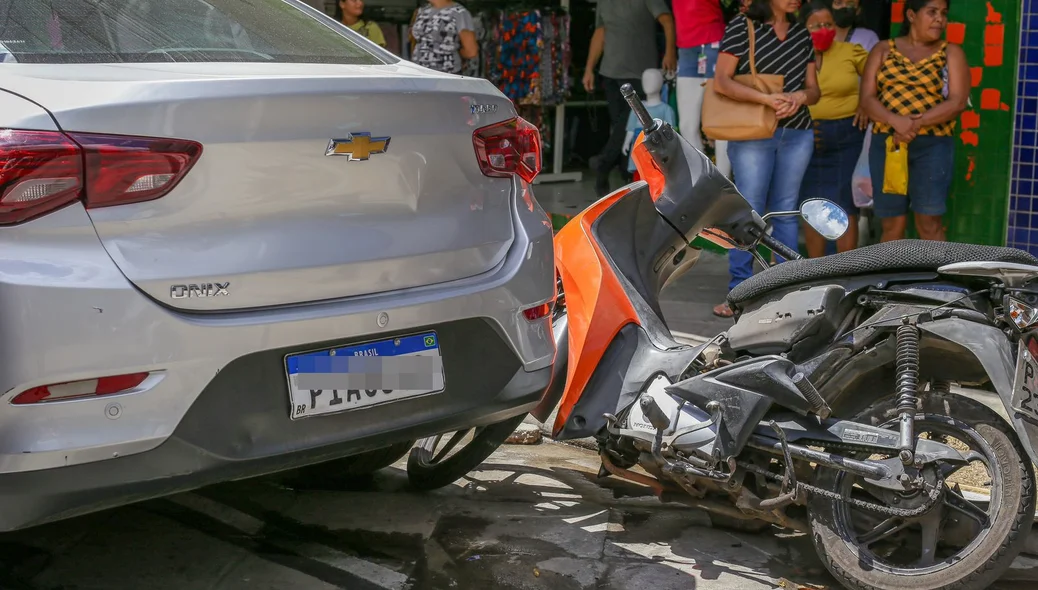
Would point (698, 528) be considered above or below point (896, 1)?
below

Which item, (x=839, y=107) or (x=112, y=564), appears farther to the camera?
(x=839, y=107)

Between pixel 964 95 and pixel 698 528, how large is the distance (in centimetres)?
350

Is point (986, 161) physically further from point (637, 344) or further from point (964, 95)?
point (637, 344)

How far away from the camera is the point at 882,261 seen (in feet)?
10.7

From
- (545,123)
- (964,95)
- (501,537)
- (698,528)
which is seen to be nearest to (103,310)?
(501,537)

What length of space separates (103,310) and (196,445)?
0.39m

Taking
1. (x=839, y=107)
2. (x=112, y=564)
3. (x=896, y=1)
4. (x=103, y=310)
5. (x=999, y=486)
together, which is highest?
(x=896, y=1)

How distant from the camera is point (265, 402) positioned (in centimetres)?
278

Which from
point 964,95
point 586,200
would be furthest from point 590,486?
point 586,200

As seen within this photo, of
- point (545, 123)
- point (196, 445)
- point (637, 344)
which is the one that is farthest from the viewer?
point (545, 123)

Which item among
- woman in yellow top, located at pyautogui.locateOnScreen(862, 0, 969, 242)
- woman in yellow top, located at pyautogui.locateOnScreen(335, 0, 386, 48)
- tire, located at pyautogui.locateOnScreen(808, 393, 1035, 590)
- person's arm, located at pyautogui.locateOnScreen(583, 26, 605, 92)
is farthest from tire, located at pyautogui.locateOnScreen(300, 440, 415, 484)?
person's arm, located at pyautogui.locateOnScreen(583, 26, 605, 92)

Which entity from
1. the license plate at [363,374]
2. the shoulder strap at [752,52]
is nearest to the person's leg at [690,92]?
the shoulder strap at [752,52]

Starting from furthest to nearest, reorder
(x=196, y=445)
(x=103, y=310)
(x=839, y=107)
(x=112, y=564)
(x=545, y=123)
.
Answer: (x=545, y=123) → (x=839, y=107) → (x=112, y=564) → (x=196, y=445) → (x=103, y=310)

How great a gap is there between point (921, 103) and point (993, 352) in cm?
360
